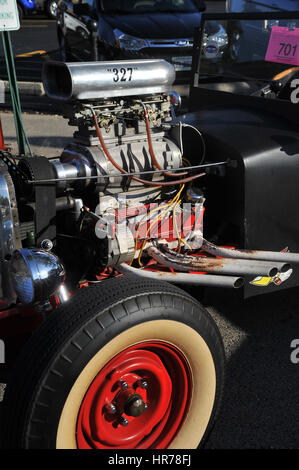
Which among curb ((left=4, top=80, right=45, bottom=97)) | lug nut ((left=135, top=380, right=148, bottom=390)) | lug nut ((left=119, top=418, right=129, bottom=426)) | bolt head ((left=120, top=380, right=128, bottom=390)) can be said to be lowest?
curb ((left=4, top=80, right=45, bottom=97))

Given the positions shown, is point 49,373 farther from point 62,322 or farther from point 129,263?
point 129,263

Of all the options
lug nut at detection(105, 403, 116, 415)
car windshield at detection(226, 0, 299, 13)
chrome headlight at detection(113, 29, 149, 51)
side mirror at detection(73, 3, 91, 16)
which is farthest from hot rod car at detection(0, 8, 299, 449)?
side mirror at detection(73, 3, 91, 16)

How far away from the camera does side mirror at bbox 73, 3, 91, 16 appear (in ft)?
24.3

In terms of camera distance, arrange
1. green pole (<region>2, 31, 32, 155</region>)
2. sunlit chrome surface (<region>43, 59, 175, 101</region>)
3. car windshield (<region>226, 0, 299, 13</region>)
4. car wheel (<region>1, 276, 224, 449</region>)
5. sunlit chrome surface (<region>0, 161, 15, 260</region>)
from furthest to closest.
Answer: green pole (<region>2, 31, 32, 155</region>) → car windshield (<region>226, 0, 299, 13</region>) → sunlit chrome surface (<region>43, 59, 175, 101</region>) → sunlit chrome surface (<region>0, 161, 15, 260</region>) → car wheel (<region>1, 276, 224, 449</region>)

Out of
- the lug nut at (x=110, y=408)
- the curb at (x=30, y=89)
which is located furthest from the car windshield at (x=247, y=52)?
the curb at (x=30, y=89)

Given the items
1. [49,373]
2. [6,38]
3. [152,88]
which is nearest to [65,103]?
[152,88]

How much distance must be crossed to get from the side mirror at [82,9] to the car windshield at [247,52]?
4903mm

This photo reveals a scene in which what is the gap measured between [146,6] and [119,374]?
728cm

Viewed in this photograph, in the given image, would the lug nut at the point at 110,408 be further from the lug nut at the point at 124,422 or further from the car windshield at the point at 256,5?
the car windshield at the point at 256,5

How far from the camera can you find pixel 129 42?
23.3 ft

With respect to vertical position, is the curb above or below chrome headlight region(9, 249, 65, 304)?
below

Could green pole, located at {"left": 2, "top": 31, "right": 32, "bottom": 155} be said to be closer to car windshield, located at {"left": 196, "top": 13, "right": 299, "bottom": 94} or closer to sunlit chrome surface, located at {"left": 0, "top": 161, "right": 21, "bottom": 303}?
car windshield, located at {"left": 196, "top": 13, "right": 299, "bottom": 94}

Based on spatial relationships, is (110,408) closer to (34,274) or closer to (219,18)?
(34,274)
